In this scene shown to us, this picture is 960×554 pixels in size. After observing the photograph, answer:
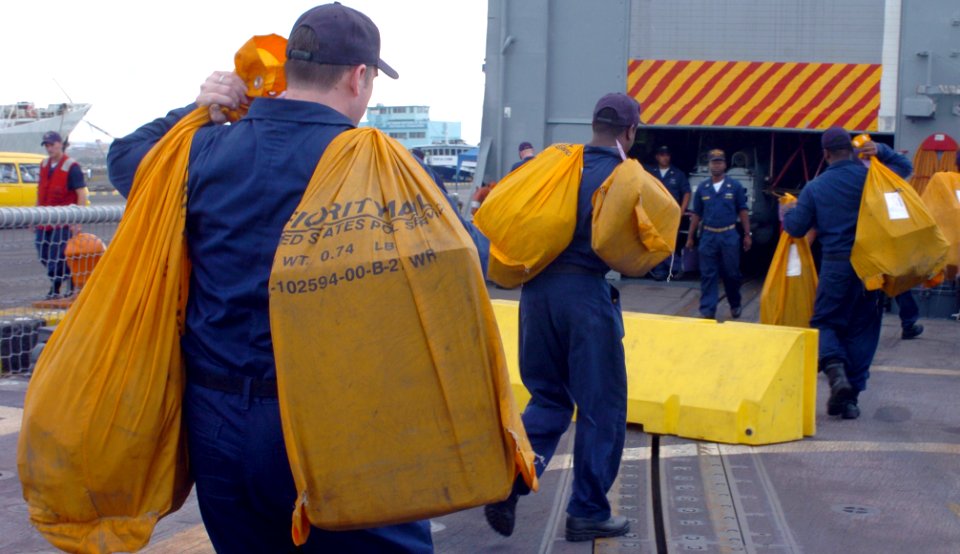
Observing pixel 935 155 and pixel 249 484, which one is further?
pixel 935 155

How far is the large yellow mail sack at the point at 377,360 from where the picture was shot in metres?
2.10

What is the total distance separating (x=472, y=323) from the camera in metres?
2.16

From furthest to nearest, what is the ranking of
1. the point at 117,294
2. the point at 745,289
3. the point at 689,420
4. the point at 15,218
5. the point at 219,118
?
the point at 745,289 < the point at 15,218 < the point at 689,420 < the point at 219,118 < the point at 117,294

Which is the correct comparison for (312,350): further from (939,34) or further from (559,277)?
(939,34)

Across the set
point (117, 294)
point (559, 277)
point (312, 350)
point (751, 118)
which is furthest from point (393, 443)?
point (751, 118)

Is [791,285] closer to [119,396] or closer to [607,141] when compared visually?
[607,141]

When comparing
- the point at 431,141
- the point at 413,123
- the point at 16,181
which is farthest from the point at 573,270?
the point at 431,141

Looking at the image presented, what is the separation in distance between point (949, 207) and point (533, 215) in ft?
23.3

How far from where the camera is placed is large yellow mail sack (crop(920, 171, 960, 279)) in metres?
10.0

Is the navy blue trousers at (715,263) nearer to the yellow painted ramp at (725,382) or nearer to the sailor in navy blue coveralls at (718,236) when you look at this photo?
the sailor in navy blue coveralls at (718,236)

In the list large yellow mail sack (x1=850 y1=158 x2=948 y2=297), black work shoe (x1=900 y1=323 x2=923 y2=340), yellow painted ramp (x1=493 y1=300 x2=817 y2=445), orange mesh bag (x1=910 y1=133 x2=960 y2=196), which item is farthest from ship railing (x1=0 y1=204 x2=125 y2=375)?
orange mesh bag (x1=910 y1=133 x2=960 y2=196)

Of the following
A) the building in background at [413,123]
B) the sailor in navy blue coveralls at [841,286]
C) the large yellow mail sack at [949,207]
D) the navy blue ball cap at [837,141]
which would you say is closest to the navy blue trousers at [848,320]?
the sailor in navy blue coveralls at [841,286]

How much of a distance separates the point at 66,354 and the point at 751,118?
10.1 metres

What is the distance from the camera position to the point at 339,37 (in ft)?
7.45
